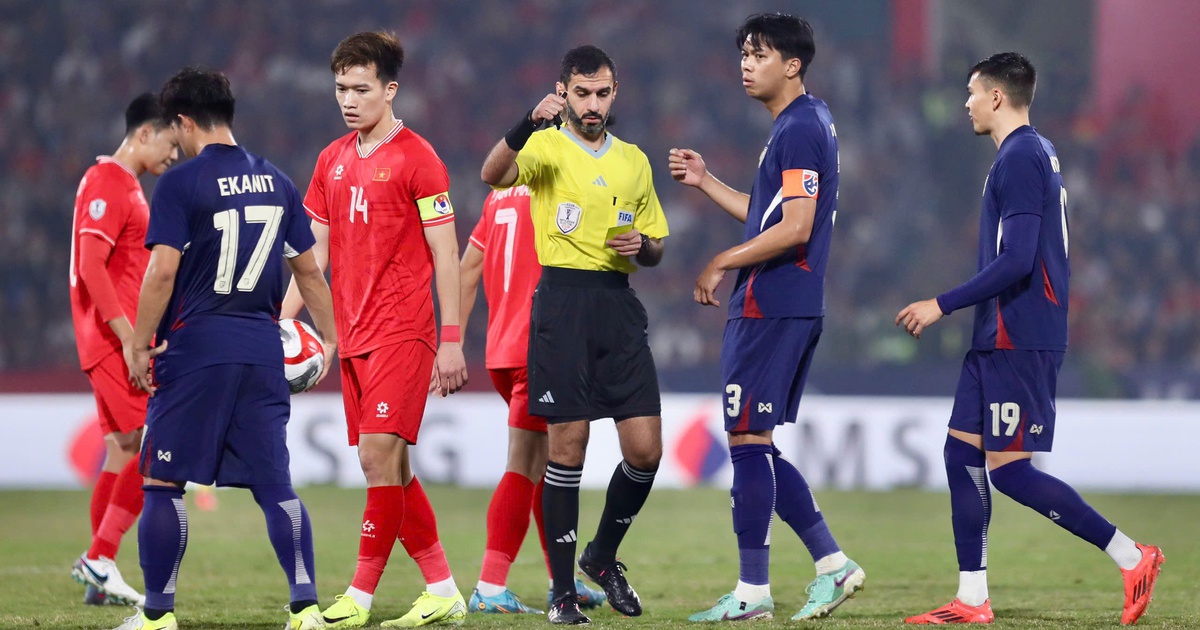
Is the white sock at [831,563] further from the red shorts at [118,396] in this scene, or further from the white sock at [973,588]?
the red shorts at [118,396]

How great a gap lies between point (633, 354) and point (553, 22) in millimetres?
14843

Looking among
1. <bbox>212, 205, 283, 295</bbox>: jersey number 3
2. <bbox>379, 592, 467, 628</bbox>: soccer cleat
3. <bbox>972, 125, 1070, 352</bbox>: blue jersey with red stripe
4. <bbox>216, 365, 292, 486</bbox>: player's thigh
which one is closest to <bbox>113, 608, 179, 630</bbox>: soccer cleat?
<bbox>216, 365, 292, 486</bbox>: player's thigh

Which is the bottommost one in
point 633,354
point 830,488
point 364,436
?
point 830,488

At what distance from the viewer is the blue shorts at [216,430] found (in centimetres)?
483

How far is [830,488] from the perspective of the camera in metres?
12.5

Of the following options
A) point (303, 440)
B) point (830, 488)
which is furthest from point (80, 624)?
point (830, 488)

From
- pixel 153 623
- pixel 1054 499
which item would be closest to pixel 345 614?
pixel 153 623

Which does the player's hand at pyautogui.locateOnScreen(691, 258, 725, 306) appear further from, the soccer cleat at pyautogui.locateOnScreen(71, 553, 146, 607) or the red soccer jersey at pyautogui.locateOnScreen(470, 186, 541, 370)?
the soccer cleat at pyautogui.locateOnScreen(71, 553, 146, 607)

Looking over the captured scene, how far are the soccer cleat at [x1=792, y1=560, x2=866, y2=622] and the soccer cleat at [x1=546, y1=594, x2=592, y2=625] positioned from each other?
86cm

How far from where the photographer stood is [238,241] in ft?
16.3

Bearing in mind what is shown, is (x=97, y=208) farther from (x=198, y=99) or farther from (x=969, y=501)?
(x=969, y=501)

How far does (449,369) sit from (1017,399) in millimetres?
2263

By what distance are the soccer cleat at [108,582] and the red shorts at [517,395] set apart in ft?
6.53

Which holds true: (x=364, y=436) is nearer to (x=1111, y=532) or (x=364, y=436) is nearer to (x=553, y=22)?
(x=1111, y=532)
